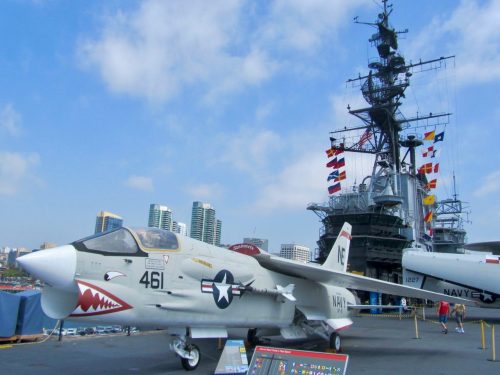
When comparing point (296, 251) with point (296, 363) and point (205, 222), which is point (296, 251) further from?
point (296, 363)

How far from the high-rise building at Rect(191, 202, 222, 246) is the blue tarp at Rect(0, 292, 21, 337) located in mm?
21438

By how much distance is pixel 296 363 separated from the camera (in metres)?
5.23

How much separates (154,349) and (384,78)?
153 feet

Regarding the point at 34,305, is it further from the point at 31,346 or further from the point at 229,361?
the point at 229,361

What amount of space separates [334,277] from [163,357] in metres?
4.80

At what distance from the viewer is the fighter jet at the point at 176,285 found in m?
6.22

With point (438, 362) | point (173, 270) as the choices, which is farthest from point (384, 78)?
point (173, 270)

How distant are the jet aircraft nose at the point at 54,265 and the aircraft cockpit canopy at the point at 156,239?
129cm

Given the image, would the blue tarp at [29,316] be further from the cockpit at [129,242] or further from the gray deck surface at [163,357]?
the cockpit at [129,242]

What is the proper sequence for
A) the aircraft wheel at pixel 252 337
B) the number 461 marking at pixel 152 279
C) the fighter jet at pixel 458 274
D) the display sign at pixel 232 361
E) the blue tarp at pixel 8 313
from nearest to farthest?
the display sign at pixel 232 361, the number 461 marking at pixel 152 279, the blue tarp at pixel 8 313, the aircraft wheel at pixel 252 337, the fighter jet at pixel 458 274

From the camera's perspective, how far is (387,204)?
42.4 m

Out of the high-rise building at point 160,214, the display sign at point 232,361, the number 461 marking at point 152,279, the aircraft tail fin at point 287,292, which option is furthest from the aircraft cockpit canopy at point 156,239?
the high-rise building at point 160,214

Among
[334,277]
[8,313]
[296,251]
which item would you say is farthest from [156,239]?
[296,251]

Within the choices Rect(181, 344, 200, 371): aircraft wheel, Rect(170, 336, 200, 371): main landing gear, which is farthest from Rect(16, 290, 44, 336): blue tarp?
Rect(181, 344, 200, 371): aircraft wheel
